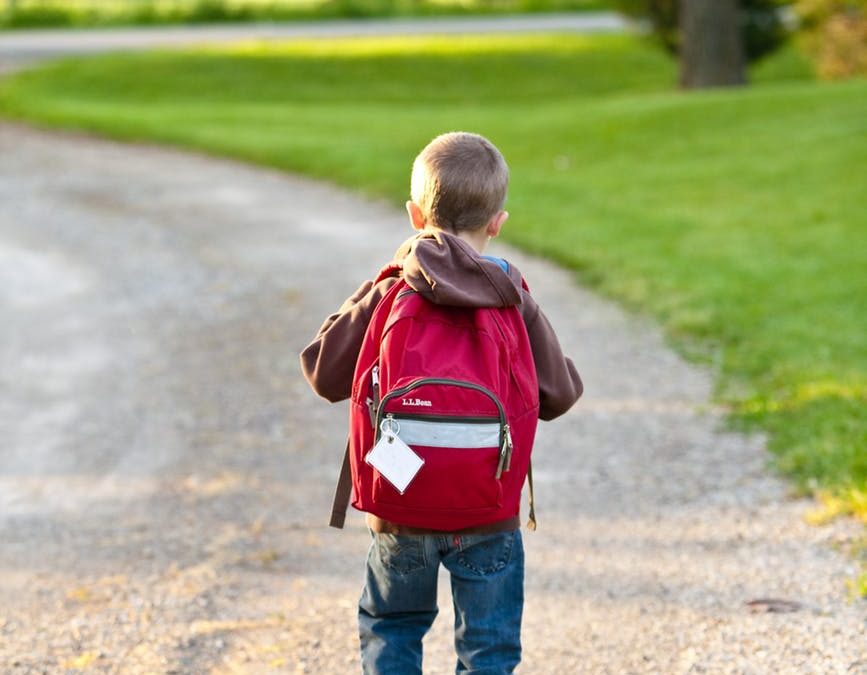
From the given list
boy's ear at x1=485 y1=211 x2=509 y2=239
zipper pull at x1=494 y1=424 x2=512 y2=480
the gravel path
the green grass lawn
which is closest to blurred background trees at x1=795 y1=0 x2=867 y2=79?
the green grass lawn

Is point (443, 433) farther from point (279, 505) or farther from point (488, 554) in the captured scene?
point (279, 505)

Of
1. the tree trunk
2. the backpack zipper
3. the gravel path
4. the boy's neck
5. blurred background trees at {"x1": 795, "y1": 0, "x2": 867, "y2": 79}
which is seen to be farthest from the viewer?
blurred background trees at {"x1": 795, "y1": 0, "x2": 867, "y2": 79}

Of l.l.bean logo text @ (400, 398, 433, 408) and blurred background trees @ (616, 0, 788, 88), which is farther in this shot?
blurred background trees @ (616, 0, 788, 88)

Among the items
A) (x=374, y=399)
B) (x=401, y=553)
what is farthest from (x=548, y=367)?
(x=401, y=553)

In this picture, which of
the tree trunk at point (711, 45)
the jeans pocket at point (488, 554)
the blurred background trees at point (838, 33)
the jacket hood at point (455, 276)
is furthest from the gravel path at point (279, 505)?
the blurred background trees at point (838, 33)

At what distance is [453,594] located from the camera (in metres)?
2.81

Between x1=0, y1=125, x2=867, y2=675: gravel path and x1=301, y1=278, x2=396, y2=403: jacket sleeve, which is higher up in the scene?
x1=301, y1=278, x2=396, y2=403: jacket sleeve

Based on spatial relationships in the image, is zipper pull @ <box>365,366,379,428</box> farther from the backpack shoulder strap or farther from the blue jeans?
the blue jeans

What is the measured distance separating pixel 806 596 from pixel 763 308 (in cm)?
377

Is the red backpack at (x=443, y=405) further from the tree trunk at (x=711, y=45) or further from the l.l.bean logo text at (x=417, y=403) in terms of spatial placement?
the tree trunk at (x=711, y=45)

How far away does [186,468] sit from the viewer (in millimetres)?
5168

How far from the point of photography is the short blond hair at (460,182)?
264cm

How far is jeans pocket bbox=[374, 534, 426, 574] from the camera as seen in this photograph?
2.73m

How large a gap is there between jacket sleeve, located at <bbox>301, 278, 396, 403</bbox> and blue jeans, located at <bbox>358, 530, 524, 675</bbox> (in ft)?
1.13
